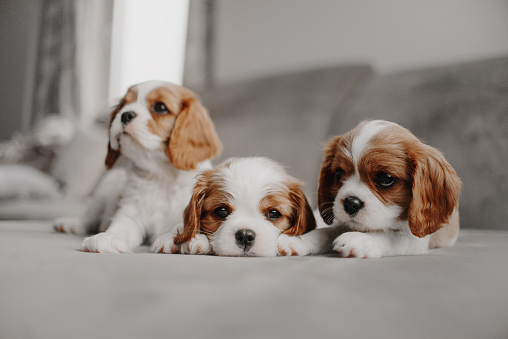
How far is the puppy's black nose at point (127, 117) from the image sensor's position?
1797 mm

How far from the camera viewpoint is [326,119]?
2.66 meters

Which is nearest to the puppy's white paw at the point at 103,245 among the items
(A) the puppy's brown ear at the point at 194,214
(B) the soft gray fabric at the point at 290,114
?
(A) the puppy's brown ear at the point at 194,214

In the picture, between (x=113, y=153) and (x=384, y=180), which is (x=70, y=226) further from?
(x=384, y=180)

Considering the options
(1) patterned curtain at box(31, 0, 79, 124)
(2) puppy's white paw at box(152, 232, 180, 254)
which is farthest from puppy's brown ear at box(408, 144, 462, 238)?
(1) patterned curtain at box(31, 0, 79, 124)

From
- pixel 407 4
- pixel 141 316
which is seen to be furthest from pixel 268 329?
pixel 407 4

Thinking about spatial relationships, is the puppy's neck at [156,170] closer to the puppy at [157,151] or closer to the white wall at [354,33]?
the puppy at [157,151]

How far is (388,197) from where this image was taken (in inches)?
56.2

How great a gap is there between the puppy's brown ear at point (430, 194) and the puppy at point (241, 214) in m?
0.42

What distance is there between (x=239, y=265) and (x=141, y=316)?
372 mm

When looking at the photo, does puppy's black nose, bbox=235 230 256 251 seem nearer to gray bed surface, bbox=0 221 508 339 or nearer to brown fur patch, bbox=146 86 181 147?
gray bed surface, bbox=0 221 508 339

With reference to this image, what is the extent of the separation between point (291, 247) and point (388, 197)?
39 cm

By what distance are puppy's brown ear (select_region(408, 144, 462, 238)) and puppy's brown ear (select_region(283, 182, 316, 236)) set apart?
0.39 meters

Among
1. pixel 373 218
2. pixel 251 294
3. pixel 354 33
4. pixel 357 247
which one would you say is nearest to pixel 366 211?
pixel 373 218

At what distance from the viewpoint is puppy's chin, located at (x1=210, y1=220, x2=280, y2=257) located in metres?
1.41
